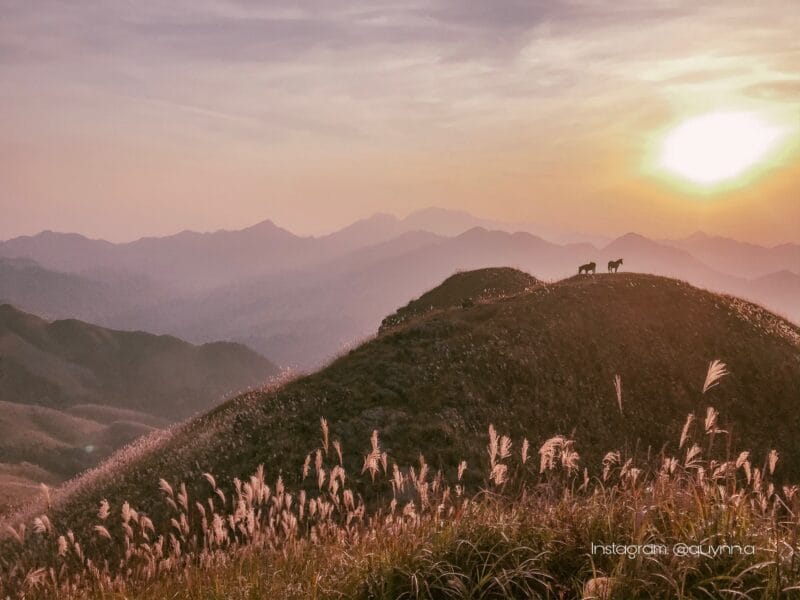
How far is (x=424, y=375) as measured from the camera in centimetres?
2642

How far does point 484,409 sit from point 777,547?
20166 millimetres

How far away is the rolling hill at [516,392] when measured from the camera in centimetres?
2161

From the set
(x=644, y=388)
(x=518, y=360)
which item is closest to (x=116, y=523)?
(x=518, y=360)

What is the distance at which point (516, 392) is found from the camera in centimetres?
2669

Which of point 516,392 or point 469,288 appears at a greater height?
point 469,288

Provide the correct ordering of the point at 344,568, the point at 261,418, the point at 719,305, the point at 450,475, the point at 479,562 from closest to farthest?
the point at 479,562 < the point at 344,568 < the point at 450,475 < the point at 261,418 < the point at 719,305

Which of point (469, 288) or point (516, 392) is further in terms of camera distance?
point (469, 288)

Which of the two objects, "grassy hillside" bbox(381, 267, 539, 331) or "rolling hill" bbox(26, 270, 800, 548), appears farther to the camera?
"grassy hillside" bbox(381, 267, 539, 331)

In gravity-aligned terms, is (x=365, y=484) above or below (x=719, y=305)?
below

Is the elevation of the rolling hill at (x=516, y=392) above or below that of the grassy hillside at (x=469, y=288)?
below

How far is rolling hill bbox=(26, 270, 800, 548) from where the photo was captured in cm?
2161

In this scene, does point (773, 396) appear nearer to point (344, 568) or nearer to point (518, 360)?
point (518, 360)

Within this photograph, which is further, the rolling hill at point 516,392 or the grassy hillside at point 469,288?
the grassy hillside at point 469,288

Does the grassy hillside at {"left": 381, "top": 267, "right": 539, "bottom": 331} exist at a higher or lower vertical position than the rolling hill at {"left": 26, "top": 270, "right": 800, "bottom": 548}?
higher
